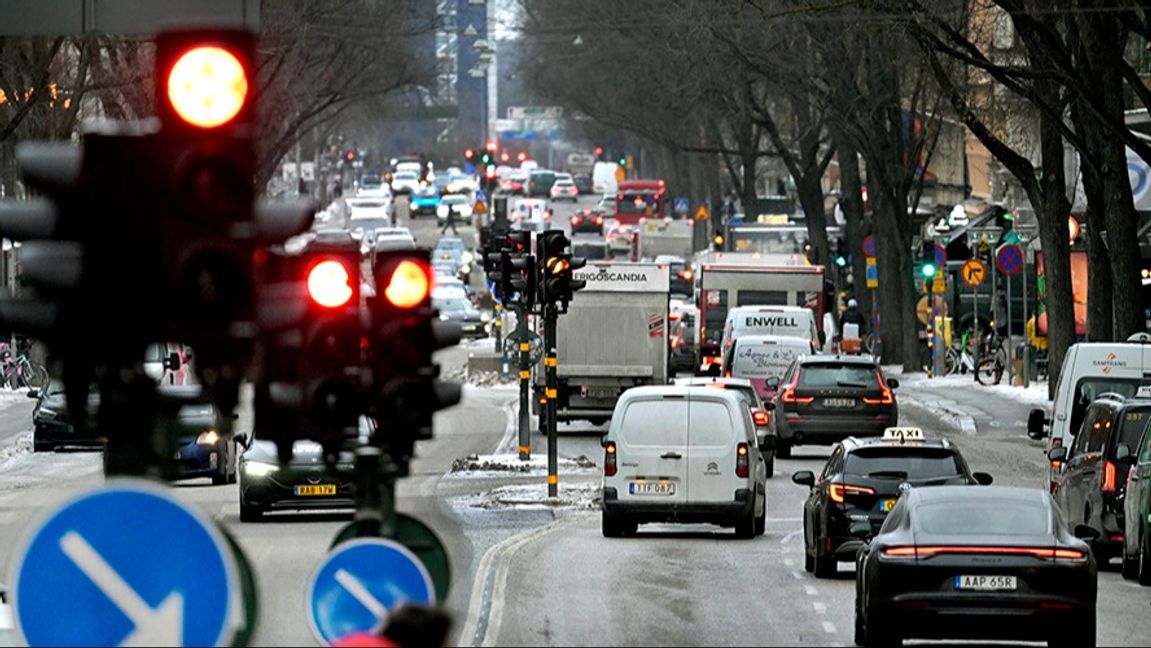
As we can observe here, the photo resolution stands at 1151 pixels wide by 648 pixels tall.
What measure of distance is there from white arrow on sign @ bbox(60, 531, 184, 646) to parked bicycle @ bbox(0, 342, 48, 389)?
50.9 metres

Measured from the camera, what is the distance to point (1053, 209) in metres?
44.9

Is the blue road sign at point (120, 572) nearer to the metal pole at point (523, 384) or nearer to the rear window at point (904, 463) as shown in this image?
the rear window at point (904, 463)

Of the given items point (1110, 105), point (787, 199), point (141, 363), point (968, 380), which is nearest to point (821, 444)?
point (1110, 105)

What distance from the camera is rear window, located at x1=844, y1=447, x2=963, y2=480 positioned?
2366 cm

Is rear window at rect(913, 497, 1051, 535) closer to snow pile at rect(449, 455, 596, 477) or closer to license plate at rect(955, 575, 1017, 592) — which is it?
license plate at rect(955, 575, 1017, 592)

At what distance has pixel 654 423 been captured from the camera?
2759cm

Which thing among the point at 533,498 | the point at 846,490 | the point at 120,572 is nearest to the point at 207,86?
the point at 120,572

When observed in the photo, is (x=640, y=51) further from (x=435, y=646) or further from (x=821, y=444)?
(x=435, y=646)

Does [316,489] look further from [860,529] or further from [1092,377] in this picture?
[860,529]

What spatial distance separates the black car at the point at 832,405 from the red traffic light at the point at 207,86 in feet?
99.6

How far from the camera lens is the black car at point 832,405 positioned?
38938mm

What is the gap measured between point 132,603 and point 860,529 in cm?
1310

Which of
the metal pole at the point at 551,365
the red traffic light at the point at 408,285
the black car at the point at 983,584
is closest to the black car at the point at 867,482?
the black car at the point at 983,584

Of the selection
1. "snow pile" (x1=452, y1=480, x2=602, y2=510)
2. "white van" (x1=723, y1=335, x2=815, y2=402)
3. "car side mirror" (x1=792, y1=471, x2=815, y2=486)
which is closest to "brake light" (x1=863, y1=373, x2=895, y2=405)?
"white van" (x1=723, y1=335, x2=815, y2=402)
